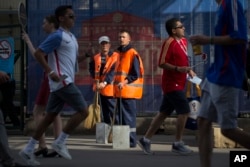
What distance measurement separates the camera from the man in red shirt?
885 centimetres

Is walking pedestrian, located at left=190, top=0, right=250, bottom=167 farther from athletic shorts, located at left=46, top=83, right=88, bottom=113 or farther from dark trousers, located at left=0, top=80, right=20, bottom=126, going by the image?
dark trousers, located at left=0, top=80, right=20, bottom=126

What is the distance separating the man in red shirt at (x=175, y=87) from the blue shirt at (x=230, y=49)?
3.05 m

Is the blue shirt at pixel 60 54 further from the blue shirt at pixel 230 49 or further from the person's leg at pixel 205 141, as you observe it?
the blue shirt at pixel 230 49

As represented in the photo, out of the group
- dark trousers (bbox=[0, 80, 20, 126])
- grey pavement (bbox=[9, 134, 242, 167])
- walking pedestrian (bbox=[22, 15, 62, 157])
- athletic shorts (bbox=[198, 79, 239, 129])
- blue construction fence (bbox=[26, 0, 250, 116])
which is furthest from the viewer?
dark trousers (bbox=[0, 80, 20, 126])

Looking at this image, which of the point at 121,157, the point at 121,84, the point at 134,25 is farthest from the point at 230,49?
the point at 134,25

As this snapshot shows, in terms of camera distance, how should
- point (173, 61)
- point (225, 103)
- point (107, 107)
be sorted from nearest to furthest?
point (225, 103)
point (173, 61)
point (107, 107)

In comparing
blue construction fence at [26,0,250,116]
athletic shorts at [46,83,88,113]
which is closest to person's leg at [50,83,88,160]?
athletic shorts at [46,83,88,113]

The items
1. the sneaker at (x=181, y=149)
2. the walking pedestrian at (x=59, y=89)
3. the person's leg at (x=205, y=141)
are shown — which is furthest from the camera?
the sneaker at (x=181, y=149)

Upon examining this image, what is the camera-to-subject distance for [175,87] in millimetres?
8891

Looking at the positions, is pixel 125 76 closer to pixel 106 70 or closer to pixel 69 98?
pixel 106 70

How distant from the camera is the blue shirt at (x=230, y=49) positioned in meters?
5.62

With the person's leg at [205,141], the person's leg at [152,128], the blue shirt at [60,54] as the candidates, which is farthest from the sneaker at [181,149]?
the person's leg at [205,141]

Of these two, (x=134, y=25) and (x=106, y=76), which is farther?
(x=134, y=25)

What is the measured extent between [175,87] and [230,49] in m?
3.22
